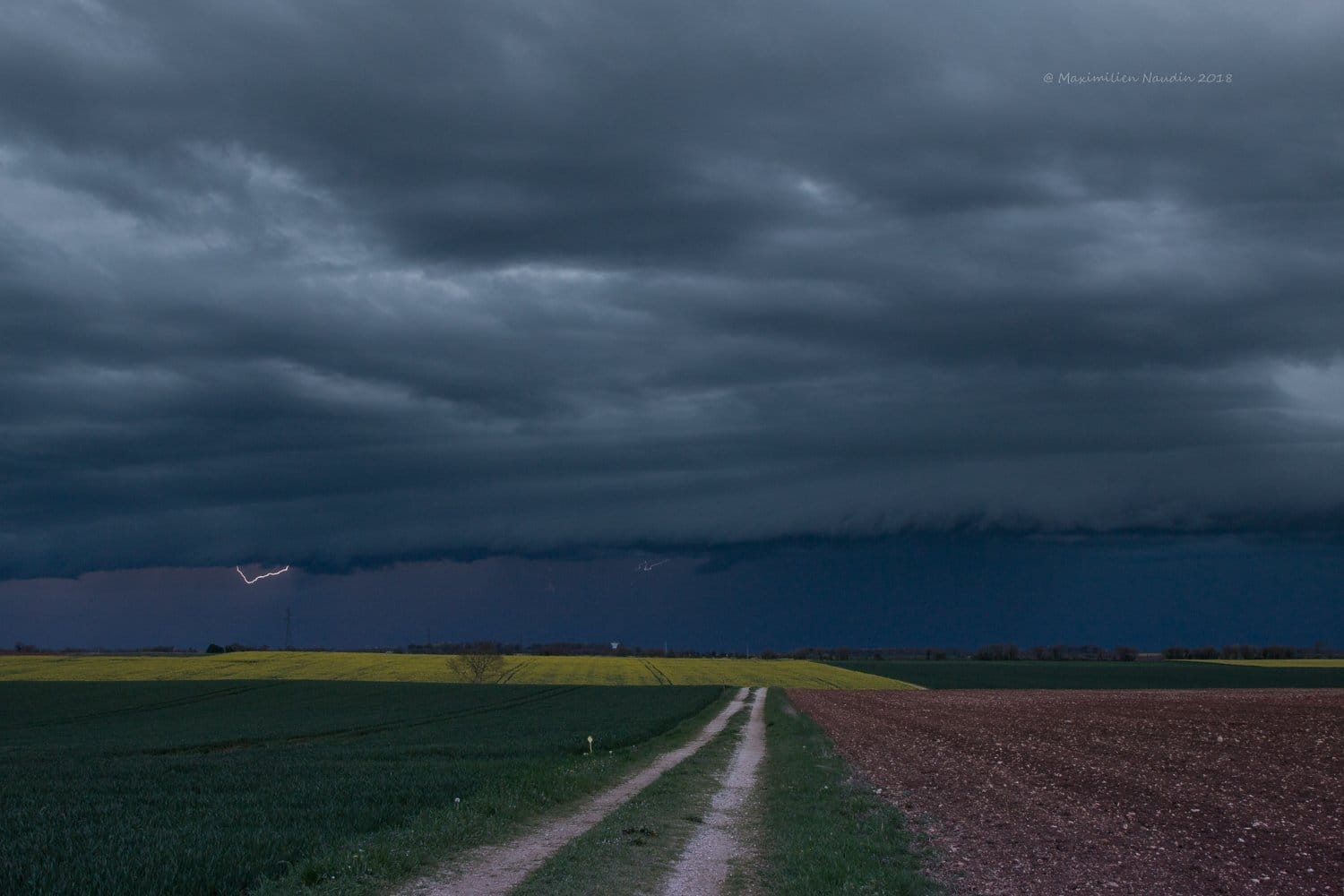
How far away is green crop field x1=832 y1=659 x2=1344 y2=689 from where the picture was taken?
110875 mm

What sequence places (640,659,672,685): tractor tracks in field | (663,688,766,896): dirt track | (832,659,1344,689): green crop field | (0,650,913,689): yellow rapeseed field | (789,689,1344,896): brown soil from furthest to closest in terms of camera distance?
(0,650,913,689): yellow rapeseed field → (640,659,672,685): tractor tracks in field → (832,659,1344,689): green crop field → (789,689,1344,896): brown soil → (663,688,766,896): dirt track

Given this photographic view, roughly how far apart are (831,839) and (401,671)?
11968 cm

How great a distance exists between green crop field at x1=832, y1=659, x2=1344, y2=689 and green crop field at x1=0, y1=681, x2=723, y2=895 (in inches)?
2705

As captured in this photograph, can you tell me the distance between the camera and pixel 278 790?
22.7 metres

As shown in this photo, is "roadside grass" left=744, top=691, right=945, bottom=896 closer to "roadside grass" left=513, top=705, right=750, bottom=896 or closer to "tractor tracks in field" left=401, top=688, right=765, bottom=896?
"roadside grass" left=513, top=705, right=750, bottom=896

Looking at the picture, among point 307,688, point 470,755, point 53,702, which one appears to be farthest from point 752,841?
point 307,688

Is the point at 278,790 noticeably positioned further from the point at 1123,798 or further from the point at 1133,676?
the point at 1133,676

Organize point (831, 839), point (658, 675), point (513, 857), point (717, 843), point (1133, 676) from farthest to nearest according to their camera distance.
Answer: point (1133, 676) → point (658, 675) → point (717, 843) → point (831, 839) → point (513, 857)

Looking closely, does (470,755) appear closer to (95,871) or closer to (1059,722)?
(95,871)

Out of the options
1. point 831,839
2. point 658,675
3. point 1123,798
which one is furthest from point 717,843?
point 658,675

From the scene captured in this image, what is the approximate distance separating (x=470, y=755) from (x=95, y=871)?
68.7ft

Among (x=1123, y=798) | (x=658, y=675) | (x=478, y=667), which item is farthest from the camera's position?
(x=658, y=675)

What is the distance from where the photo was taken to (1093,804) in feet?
69.1

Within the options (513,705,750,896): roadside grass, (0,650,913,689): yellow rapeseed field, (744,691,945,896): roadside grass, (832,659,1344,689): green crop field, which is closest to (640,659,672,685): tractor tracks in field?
(0,650,913,689): yellow rapeseed field
